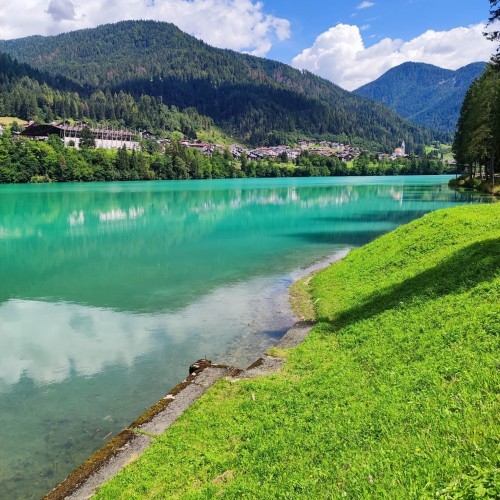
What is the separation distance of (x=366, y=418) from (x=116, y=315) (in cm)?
1528

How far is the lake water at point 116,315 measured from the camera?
12.3 m

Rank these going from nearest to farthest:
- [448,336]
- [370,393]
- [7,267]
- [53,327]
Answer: [370,393] < [448,336] < [53,327] < [7,267]

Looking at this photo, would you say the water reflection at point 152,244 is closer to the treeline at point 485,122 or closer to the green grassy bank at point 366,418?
the green grassy bank at point 366,418

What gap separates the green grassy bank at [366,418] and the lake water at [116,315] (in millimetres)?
3018

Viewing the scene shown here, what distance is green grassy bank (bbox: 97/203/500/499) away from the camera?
22.6 ft

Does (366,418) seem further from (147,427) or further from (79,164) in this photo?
(79,164)

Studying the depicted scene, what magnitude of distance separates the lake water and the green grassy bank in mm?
3018

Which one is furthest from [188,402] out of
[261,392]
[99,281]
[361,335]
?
[99,281]

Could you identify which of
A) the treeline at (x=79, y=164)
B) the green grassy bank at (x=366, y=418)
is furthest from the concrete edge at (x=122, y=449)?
the treeline at (x=79, y=164)

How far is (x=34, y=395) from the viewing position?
13984mm

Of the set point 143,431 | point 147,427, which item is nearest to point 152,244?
point 147,427

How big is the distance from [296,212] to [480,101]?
3779 centimetres

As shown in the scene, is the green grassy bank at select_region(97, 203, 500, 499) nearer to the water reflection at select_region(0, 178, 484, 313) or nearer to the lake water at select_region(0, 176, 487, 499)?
the lake water at select_region(0, 176, 487, 499)

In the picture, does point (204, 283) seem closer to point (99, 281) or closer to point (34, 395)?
point (99, 281)
